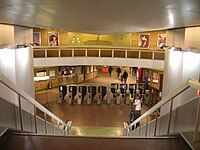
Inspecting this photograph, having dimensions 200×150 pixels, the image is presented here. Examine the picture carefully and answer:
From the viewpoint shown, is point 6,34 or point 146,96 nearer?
point 6,34

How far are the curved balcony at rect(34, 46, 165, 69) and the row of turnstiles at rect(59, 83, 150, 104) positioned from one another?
1.80 m

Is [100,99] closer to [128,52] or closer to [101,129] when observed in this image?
[128,52]

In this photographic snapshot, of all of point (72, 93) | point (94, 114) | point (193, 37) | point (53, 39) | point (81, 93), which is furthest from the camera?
point (53, 39)

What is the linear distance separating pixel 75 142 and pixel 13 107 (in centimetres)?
205

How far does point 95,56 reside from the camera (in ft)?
56.8

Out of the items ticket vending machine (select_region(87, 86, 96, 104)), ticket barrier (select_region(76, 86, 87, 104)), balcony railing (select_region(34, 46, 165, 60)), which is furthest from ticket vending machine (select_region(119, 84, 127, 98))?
ticket barrier (select_region(76, 86, 87, 104))

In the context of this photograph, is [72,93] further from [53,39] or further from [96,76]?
[96,76]

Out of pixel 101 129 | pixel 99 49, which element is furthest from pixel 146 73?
pixel 101 129

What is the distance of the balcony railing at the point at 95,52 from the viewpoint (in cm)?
1597

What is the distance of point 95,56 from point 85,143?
13909mm

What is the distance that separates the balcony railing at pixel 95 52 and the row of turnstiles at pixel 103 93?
234cm

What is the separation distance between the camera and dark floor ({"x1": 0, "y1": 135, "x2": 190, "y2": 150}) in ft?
11.3

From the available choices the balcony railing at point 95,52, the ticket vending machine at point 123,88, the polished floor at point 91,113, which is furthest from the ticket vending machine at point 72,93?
the ticket vending machine at point 123,88

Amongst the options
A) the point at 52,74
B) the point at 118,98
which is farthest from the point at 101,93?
the point at 52,74
